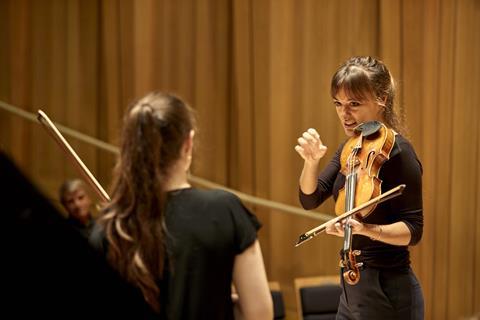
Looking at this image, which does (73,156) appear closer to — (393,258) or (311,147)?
(311,147)

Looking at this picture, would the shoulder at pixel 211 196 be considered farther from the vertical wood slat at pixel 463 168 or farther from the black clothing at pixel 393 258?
the vertical wood slat at pixel 463 168

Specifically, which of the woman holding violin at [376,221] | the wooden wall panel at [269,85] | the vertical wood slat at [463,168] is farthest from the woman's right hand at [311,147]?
the vertical wood slat at [463,168]

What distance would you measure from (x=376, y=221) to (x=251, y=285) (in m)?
0.78

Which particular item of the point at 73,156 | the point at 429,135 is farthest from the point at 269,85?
the point at 73,156

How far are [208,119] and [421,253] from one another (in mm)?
1627

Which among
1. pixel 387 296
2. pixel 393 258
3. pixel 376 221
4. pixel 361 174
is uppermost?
pixel 361 174

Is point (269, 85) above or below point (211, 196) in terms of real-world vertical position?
above

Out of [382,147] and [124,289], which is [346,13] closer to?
[382,147]

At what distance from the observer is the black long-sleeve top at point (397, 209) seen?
261 cm

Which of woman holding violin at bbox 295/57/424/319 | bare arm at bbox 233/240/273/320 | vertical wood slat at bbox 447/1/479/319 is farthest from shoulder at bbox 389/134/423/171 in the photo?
vertical wood slat at bbox 447/1/479/319

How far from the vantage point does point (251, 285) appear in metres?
2.02

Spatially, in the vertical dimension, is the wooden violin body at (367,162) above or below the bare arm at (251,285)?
above

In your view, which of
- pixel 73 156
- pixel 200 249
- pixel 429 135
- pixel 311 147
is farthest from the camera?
pixel 429 135

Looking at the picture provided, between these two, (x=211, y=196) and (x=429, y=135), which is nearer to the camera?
(x=211, y=196)
